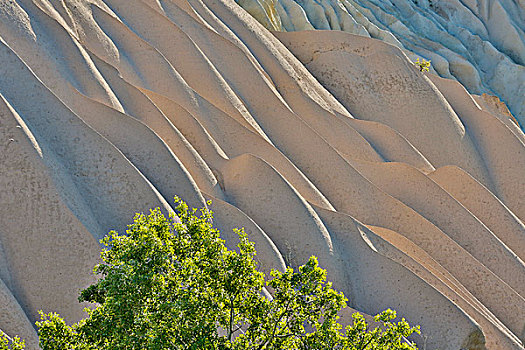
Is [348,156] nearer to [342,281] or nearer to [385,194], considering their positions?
[385,194]

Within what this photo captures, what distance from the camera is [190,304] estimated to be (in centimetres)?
788

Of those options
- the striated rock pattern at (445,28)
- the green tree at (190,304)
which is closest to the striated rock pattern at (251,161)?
the green tree at (190,304)

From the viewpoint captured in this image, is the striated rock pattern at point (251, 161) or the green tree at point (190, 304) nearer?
the green tree at point (190, 304)

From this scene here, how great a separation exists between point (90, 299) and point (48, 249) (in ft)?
8.46

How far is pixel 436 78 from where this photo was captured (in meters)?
24.9

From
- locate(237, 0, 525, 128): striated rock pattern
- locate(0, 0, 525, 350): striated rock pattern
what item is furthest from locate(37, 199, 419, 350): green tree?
locate(237, 0, 525, 128): striated rock pattern

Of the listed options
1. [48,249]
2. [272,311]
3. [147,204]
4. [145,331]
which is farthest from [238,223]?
[145,331]

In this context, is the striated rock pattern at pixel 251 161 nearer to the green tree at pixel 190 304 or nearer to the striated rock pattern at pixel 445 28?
the green tree at pixel 190 304

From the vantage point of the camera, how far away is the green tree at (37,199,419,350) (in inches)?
309

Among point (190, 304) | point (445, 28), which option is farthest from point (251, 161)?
point (445, 28)

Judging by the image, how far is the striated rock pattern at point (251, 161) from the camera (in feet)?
39.0

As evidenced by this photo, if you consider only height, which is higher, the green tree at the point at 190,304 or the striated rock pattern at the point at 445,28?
the striated rock pattern at the point at 445,28

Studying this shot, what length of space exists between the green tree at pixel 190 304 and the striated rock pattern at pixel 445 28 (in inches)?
638

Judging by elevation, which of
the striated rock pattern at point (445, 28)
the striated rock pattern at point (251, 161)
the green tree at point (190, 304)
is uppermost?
the striated rock pattern at point (445, 28)
